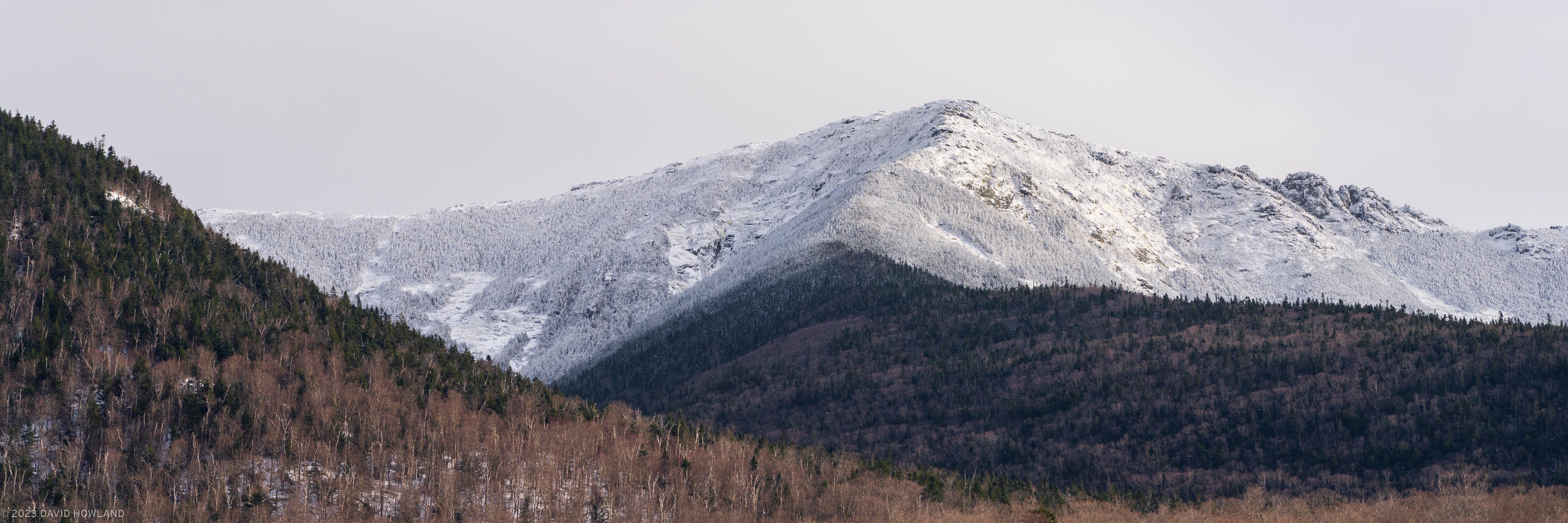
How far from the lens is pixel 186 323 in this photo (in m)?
101

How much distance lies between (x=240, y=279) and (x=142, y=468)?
37.3m

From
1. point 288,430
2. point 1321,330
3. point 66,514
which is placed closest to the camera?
point 66,514

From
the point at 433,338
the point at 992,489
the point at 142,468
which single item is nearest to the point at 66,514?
the point at 142,468

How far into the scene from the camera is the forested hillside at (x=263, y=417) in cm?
8531

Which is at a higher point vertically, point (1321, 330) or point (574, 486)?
point (1321, 330)

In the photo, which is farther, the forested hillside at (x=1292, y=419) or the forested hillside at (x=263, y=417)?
the forested hillside at (x=1292, y=419)

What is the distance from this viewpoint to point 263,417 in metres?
94.7

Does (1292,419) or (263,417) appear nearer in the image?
(263,417)

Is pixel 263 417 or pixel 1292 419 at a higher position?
pixel 263 417

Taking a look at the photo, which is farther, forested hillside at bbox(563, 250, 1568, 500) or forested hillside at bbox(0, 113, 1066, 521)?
forested hillside at bbox(563, 250, 1568, 500)

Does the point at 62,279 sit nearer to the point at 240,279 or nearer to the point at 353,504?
the point at 240,279

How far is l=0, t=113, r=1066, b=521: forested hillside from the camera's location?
8531 centimetres

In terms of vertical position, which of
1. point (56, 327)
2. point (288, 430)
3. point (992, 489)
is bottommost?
point (992, 489)

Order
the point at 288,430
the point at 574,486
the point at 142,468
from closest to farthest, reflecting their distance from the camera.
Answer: the point at 142,468
the point at 288,430
the point at 574,486
